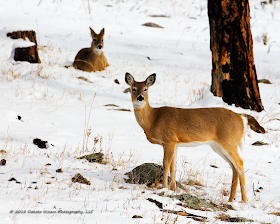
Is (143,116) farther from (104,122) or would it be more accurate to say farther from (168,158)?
(104,122)

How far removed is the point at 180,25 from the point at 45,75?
12.6 metres

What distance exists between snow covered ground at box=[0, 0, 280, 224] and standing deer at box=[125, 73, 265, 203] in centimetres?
40

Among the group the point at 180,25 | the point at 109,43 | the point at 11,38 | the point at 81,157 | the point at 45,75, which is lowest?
the point at 81,157

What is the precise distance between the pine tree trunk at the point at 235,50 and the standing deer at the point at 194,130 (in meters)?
3.86

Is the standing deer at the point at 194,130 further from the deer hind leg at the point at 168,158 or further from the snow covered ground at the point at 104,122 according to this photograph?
the snow covered ground at the point at 104,122

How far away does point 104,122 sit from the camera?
789 centimetres

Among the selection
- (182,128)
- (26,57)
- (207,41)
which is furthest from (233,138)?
(207,41)

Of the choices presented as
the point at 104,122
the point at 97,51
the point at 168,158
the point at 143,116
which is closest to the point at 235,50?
the point at 104,122

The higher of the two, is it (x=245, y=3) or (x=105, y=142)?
(x=245, y=3)

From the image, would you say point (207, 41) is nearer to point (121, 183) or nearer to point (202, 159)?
point (202, 159)

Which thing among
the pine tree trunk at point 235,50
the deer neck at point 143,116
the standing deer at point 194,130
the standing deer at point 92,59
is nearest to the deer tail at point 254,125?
the pine tree trunk at point 235,50

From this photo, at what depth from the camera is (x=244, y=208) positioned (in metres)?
4.38

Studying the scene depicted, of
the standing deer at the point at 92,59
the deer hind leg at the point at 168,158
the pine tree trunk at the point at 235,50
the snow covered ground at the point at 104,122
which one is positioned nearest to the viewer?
the snow covered ground at the point at 104,122

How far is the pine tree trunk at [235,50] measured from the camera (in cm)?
848
